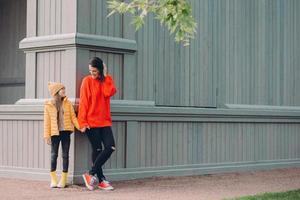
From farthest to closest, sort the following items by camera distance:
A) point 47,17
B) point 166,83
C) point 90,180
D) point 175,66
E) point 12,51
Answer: point 12,51 → point 175,66 → point 166,83 → point 47,17 → point 90,180

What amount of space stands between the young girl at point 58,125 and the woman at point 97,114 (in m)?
0.24

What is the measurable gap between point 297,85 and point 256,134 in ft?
6.89

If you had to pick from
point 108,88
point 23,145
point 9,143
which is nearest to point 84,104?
point 108,88

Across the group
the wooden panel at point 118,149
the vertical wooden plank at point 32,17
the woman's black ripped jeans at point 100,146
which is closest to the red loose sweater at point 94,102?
the woman's black ripped jeans at point 100,146

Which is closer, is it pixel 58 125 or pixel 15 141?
pixel 58 125

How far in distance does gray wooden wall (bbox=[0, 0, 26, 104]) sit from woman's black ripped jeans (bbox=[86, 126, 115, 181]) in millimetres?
4885

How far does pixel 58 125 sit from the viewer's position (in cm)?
1109

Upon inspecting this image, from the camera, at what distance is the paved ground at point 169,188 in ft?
33.5

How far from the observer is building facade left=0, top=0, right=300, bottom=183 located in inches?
472

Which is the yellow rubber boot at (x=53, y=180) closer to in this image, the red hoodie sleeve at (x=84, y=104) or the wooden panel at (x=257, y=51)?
the red hoodie sleeve at (x=84, y=104)

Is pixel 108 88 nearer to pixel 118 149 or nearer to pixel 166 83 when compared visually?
pixel 118 149

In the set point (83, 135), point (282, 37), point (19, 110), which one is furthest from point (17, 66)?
point (282, 37)

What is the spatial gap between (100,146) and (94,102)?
2.45 feet

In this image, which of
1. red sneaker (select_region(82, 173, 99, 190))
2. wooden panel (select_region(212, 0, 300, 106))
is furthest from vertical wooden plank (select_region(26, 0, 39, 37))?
wooden panel (select_region(212, 0, 300, 106))
